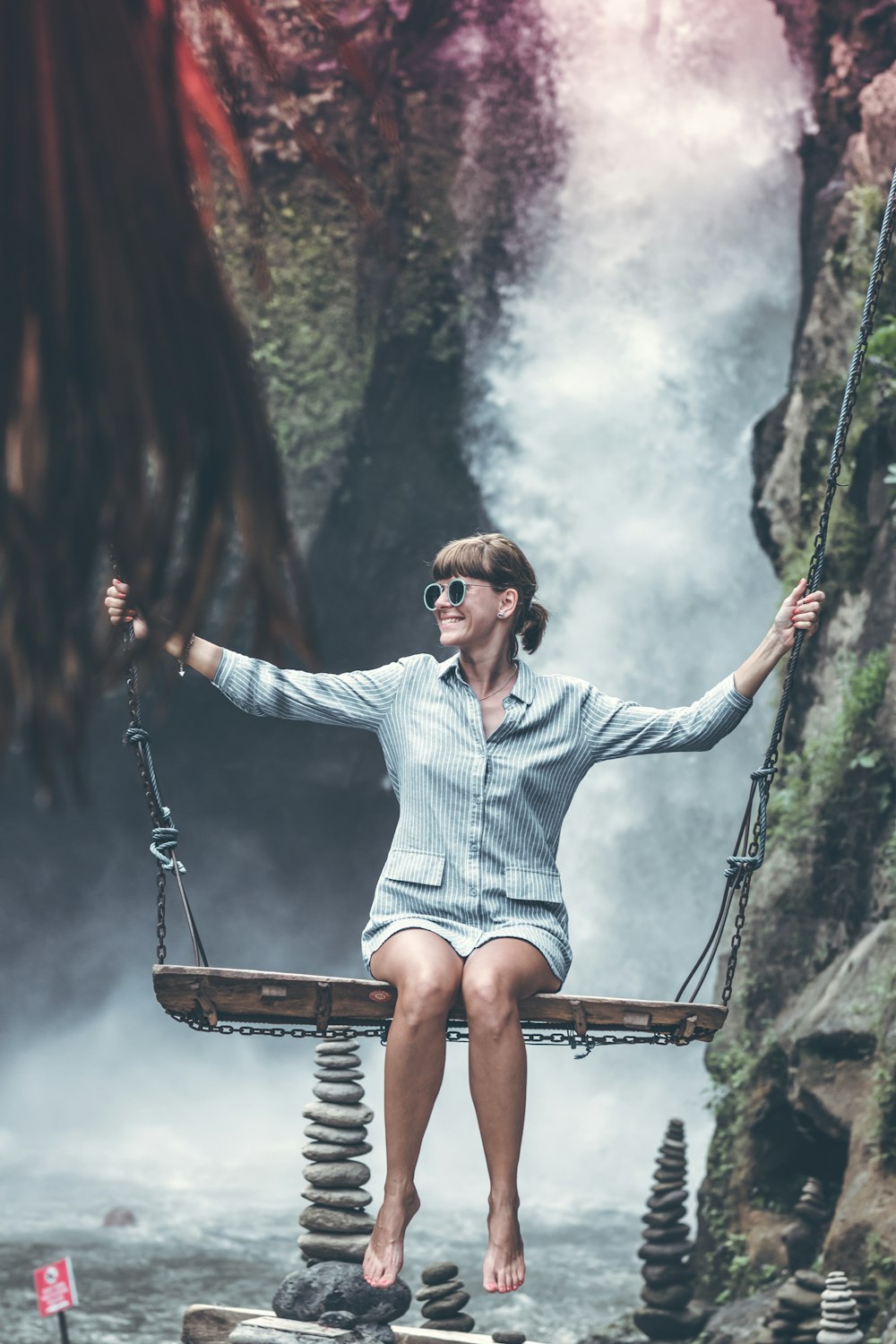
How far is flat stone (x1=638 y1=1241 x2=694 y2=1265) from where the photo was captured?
9.25 meters

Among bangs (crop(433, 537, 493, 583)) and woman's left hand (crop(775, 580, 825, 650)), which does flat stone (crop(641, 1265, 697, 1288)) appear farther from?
bangs (crop(433, 537, 493, 583))

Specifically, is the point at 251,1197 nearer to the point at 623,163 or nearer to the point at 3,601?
the point at 623,163

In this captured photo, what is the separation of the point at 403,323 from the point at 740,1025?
8.77m

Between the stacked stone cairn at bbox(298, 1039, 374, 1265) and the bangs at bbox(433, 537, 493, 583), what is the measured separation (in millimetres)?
3077

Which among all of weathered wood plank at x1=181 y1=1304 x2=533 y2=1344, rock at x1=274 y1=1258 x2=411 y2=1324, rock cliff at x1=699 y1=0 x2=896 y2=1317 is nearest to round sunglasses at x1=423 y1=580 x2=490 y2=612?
weathered wood plank at x1=181 y1=1304 x2=533 y2=1344

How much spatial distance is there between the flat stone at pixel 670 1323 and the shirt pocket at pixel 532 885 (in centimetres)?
594

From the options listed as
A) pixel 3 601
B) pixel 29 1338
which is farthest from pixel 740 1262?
pixel 3 601

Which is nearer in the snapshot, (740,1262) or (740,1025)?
(740,1262)

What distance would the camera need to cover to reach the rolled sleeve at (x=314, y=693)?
3.98 meters

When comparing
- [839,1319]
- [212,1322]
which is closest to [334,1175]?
[212,1322]

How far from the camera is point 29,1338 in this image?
1166 centimetres

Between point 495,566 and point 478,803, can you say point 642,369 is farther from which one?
point 478,803

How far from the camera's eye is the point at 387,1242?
3.70m

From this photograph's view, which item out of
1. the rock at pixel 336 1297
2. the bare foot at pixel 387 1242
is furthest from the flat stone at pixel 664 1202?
the bare foot at pixel 387 1242
